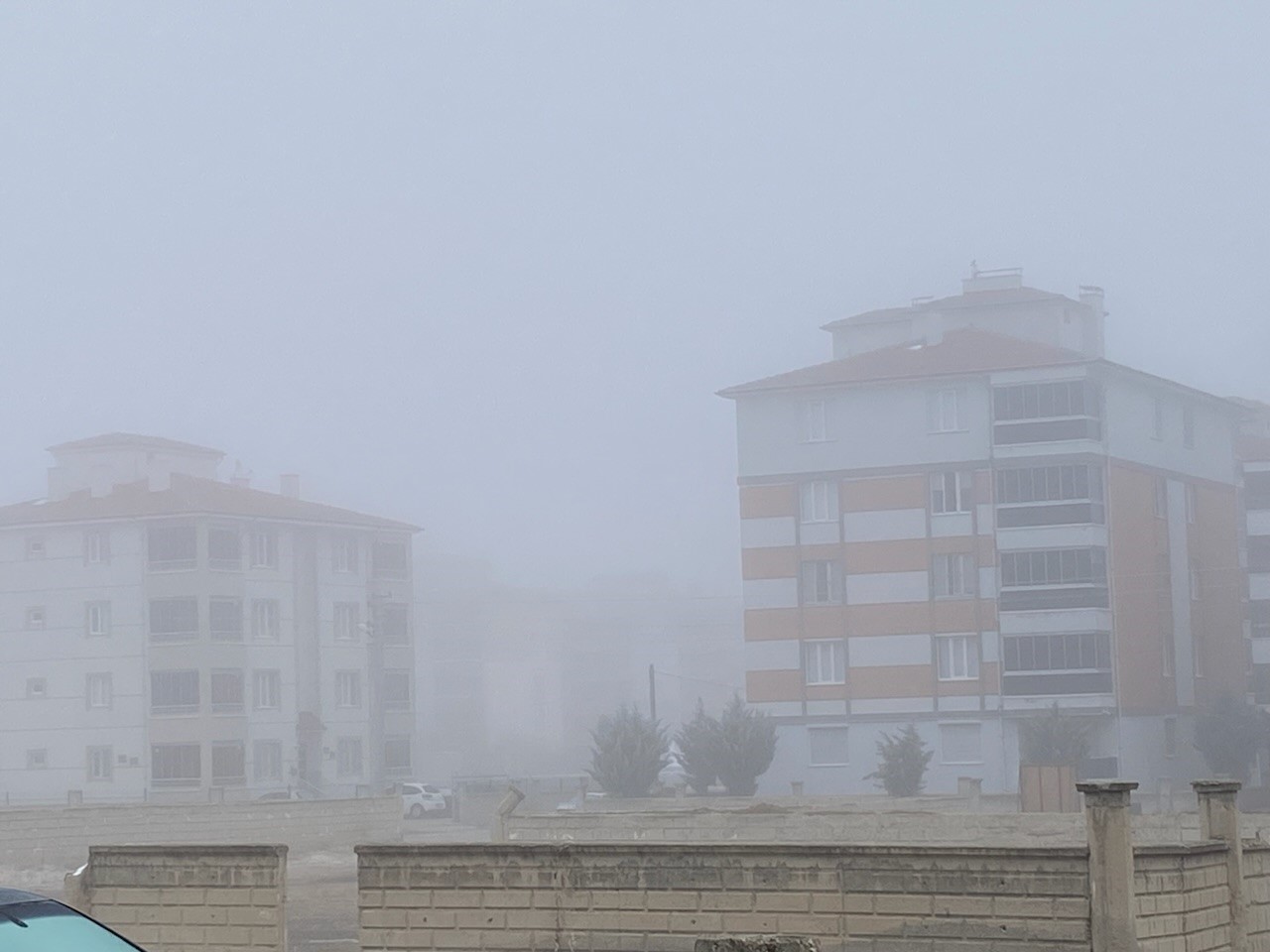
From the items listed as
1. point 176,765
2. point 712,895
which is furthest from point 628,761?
point 712,895

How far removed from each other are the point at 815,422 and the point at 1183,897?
67.4 m

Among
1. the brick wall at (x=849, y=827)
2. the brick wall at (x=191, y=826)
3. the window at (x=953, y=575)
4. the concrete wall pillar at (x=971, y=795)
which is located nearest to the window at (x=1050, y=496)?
the window at (x=953, y=575)

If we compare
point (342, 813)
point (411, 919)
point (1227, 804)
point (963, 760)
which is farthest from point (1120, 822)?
point (963, 760)

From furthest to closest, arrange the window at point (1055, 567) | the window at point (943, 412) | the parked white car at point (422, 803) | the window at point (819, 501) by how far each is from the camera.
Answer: the window at point (819, 501) → the window at point (943, 412) → the parked white car at point (422, 803) → the window at point (1055, 567)

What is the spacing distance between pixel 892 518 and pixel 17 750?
140ft

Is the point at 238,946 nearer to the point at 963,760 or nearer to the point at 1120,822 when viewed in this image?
the point at 1120,822

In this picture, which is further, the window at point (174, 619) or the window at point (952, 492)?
the window at point (174, 619)

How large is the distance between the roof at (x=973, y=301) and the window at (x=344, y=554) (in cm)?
2670

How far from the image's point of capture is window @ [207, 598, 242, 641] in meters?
86.1

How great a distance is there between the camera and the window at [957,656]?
253ft

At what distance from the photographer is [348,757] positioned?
91.9 meters

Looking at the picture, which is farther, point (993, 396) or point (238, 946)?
point (993, 396)

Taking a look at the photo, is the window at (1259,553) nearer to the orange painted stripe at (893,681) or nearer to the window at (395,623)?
the orange painted stripe at (893,681)

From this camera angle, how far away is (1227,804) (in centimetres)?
1598
